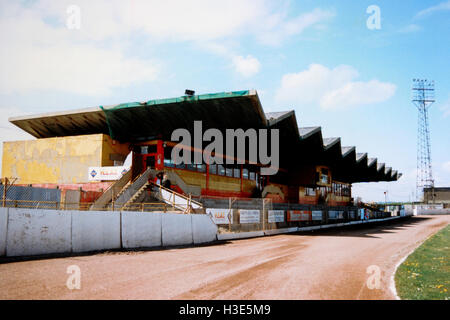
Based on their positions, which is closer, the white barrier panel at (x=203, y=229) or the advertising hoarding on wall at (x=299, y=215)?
the white barrier panel at (x=203, y=229)

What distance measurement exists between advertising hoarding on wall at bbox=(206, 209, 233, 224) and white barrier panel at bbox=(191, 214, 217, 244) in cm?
107

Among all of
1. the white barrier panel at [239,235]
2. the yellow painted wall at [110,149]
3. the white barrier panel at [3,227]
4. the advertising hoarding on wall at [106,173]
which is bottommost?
the white barrier panel at [239,235]

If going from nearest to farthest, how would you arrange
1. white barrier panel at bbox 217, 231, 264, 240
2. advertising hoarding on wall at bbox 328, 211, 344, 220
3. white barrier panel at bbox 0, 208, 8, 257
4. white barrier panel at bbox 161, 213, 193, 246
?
white barrier panel at bbox 0, 208, 8, 257 < white barrier panel at bbox 161, 213, 193, 246 < white barrier panel at bbox 217, 231, 264, 240 < advertising hoarding on wall at bbox 328, 211, 344, 220

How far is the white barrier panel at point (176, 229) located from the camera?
16.4 meters

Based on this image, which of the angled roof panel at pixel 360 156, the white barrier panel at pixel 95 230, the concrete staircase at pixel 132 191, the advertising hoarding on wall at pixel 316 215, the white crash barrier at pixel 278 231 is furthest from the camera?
the angled roof panel at pixel 360 156

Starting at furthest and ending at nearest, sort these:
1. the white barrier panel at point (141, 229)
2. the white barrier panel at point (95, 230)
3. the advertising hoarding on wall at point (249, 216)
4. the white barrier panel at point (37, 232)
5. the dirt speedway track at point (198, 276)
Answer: the advertising hoarding on wall at point (249, 216)
the white barrier panel at point (141, 229)
the white barrier panel at point (95, 230)
the white barrier panel at point (37, 232)
the dirt speedway track at point (198, 276)

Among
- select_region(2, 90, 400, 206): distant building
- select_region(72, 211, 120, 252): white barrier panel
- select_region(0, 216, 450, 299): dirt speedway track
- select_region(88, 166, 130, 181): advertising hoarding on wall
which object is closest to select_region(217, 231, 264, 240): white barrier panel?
select_region(2, 90, 400, 206): distant building

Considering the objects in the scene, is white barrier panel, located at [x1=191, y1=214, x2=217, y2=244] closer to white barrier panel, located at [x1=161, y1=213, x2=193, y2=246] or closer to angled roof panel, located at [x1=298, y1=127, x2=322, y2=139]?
white barrier panel, located at [x1=161, y1=213, x2=193, y2=246]

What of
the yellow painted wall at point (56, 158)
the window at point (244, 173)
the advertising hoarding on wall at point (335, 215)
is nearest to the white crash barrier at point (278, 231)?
the advertising hoarding on wall at point (335, 215)

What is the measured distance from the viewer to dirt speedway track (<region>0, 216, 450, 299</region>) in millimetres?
7227

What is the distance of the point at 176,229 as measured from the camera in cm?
1692

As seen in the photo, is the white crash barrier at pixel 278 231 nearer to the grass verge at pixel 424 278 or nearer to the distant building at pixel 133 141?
the distant building at pixel 133 141

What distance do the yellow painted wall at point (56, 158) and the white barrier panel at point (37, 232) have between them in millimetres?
15874

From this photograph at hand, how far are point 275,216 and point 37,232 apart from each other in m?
18.6
